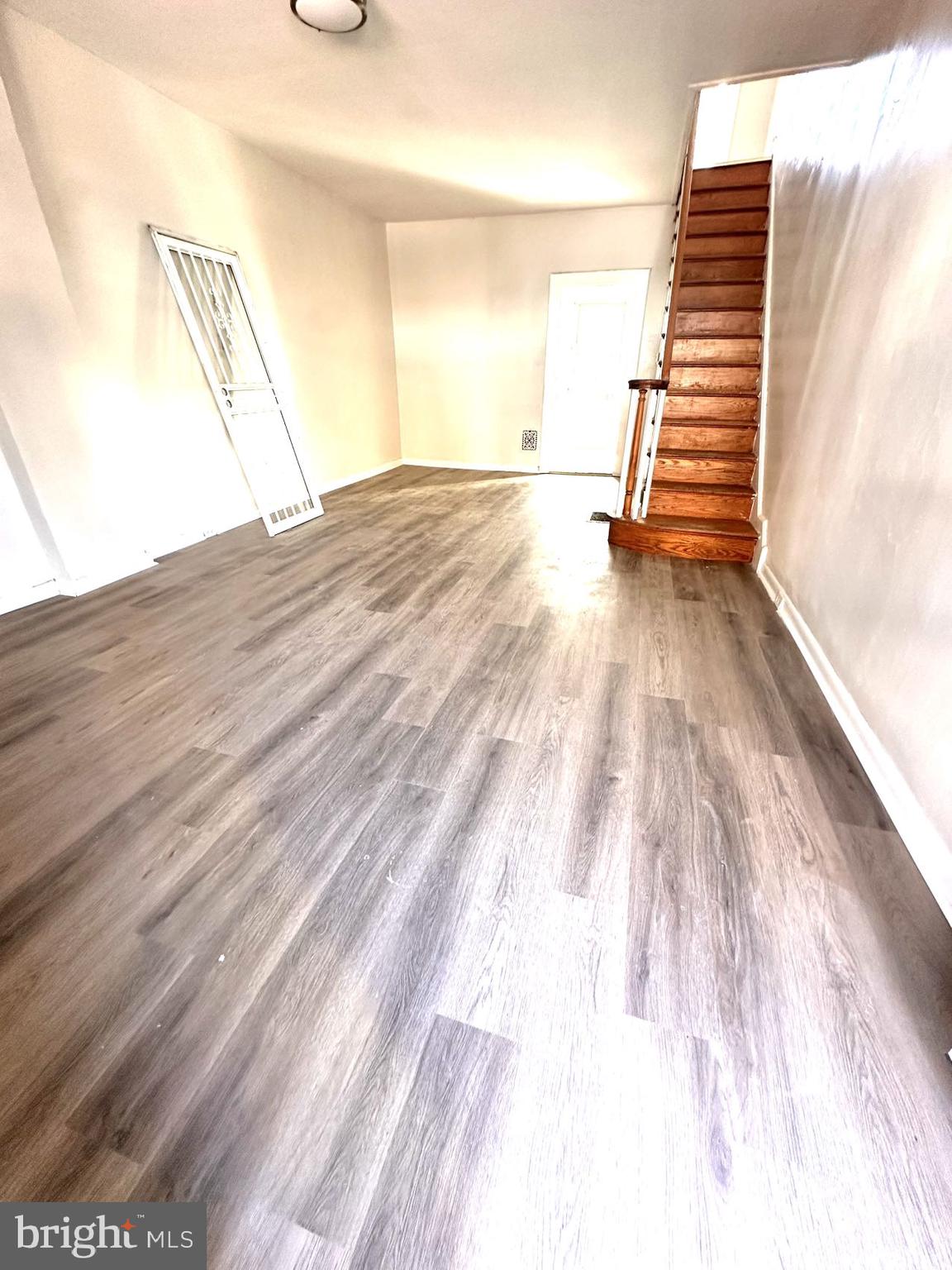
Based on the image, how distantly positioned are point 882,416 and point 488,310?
4689 mm

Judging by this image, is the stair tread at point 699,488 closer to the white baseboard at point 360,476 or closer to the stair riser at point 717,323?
the stair riser at point 717,323

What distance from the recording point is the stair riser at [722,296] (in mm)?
3654

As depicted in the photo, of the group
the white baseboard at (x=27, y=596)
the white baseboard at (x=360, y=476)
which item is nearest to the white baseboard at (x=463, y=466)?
the white baseboard at (x=360, y=476)

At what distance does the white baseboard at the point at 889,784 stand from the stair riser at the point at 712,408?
78.2 inches

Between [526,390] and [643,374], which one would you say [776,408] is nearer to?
[643,374]

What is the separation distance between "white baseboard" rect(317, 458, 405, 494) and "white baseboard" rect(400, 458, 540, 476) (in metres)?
0.14

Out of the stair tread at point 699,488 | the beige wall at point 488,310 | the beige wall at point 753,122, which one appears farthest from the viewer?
the beige wall at point 488,310

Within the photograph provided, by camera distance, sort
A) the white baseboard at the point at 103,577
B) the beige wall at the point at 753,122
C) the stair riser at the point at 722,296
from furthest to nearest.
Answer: the beige wall at the point at 753,122 → the stair riser at the point at 722,296 → the white baseboard at the point at 103,577

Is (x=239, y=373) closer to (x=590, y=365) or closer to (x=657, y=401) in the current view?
(x=657, y=401)

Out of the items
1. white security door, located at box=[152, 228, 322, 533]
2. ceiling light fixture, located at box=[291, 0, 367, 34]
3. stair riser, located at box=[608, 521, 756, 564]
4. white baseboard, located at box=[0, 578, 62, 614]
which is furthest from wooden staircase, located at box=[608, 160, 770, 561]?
white baseboard, located at box=[0, 578, 62, 614]

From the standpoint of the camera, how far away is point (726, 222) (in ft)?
12.7

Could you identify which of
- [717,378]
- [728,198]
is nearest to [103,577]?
[717,378]

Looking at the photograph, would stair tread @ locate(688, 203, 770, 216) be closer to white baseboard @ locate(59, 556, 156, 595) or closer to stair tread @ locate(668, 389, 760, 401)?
stair tread @ locate(668, 389, 760, 401)

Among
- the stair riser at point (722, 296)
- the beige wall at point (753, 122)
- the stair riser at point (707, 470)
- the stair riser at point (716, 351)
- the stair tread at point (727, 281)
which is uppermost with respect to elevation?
the beige wall at point (753, 122)
